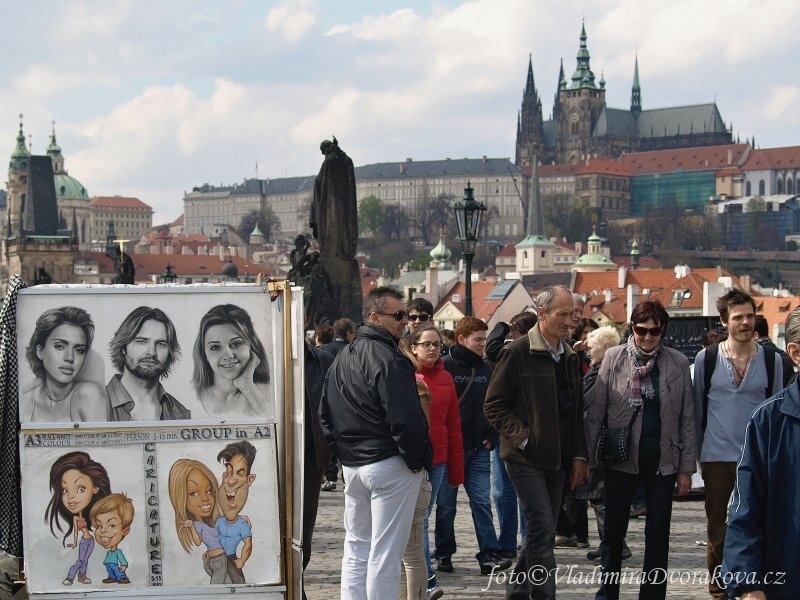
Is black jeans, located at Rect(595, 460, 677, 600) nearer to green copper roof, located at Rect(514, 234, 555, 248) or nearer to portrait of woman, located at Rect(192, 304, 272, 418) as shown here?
portrait of woman, located at Rect(192, 304, 272, 418)

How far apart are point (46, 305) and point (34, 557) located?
848 millimetres

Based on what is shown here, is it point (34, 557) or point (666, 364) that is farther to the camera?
point (666, 364)

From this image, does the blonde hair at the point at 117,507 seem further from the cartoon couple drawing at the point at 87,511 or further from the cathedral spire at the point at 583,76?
the cathedral spire at the point at 583,76

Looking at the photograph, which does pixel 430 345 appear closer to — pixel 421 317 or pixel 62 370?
pixel 421 317

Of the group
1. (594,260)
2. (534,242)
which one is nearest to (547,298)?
(594,260)

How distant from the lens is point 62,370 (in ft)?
17.5

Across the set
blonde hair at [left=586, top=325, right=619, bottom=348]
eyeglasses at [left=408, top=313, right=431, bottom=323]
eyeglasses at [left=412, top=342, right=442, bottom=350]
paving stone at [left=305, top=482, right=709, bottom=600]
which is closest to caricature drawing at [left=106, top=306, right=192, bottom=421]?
paving stone at [left=305, top=482, right=709, bottom=600]

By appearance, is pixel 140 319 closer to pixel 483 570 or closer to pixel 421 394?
pixel 421 394

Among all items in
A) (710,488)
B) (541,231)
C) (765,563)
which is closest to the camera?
(765,563)

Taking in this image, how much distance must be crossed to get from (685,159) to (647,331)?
545 feet

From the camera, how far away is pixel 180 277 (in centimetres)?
13888

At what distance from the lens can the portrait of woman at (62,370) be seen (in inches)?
210

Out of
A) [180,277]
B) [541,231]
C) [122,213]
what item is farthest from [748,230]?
[122,213]

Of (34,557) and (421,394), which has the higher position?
(421,394)
